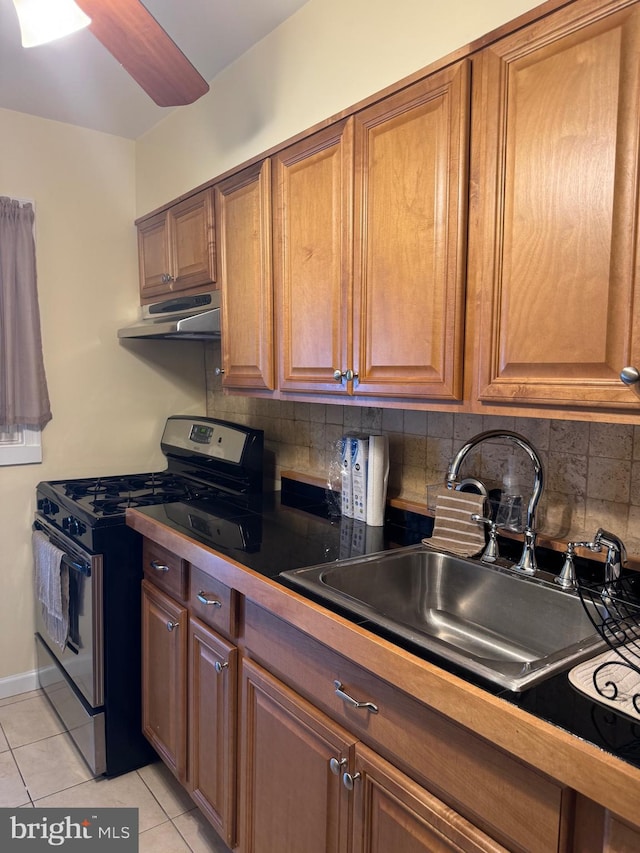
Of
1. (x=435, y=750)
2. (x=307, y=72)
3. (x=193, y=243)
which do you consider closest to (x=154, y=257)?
(x=193, y=243)

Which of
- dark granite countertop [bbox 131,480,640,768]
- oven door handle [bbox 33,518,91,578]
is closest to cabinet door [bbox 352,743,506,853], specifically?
dark granite countertop [bbox 131,480,640,768]

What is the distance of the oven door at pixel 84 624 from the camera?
6.62 ft

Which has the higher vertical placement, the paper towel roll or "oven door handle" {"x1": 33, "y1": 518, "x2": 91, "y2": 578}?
the paper towel roll

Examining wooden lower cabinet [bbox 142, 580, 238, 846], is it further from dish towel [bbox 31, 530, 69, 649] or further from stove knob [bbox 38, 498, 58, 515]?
stove knob [bbox 38, 498, 58, 515]

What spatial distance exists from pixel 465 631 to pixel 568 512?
15.4 inches

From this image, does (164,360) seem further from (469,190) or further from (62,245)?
(469,190)

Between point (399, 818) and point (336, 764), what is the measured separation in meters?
0.17

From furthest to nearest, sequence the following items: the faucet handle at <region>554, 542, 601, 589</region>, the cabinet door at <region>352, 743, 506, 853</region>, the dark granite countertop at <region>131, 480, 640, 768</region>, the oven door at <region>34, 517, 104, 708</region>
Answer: the oven door at <region>34, 517, 104, 708</region>, the faucet handle at <region>554, 542, 601, 589</region>, the cabinet door at <region>352, 743, 506, 853</region>, the dark granite countertop at <region>131, 480, 640, 768</region>

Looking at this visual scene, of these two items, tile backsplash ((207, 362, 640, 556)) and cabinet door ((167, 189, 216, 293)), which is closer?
tile backsplash ((207, 362, 640, 556))

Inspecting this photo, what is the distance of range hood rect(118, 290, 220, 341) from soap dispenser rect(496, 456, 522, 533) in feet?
4.02

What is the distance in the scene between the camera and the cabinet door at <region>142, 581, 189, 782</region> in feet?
5.94

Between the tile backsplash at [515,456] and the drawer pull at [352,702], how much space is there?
0.66 meters

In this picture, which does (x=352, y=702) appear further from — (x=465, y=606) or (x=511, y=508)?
(x=511, y=508)

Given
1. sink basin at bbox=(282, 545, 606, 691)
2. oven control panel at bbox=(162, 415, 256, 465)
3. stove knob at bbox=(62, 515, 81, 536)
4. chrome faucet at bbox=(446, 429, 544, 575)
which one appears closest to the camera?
sink basin at bbox=(282, 545, 606, 691)
